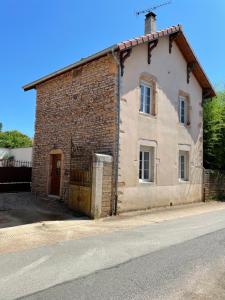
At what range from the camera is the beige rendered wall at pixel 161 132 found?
11.6 meters

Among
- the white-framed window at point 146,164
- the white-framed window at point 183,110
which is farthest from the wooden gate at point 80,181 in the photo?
the white-framed window at point 183,110

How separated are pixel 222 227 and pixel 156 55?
792 cm

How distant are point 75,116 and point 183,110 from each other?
18.8 ft

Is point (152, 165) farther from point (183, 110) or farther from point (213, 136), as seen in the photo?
point (213, 136)

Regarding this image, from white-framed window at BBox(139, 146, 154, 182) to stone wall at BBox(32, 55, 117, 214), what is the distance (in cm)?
198

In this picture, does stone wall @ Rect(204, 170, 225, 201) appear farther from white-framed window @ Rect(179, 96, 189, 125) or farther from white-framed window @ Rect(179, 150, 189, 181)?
white-framed window @ Rect(179, 96, 189, 125)

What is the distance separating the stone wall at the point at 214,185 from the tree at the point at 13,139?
3294 cm

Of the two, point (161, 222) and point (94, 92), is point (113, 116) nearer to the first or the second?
point (94, 92)

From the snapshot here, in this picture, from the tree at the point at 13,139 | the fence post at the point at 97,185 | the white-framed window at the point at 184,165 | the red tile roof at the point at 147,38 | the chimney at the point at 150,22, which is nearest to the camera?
the fence post at the point at 97,185

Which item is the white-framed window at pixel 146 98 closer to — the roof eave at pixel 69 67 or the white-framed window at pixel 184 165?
the roof eave at pixel 69 67

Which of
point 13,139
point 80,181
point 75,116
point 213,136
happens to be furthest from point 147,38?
point 13,139

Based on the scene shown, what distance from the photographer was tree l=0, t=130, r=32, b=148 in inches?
1778

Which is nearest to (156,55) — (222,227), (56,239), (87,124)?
(87,124)

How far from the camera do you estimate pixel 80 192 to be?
11148 millimetres
